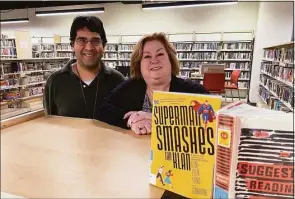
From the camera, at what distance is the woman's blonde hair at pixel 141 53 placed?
4.28ft

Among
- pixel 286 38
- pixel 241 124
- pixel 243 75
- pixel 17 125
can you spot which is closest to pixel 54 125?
pixel 17 125

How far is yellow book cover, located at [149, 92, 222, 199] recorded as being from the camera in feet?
1.94

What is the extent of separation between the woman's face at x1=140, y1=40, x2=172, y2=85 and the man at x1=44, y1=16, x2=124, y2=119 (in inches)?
20.6

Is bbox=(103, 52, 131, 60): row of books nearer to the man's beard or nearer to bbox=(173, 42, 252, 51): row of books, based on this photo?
bbox=(173, 42, 252, 51): row of books

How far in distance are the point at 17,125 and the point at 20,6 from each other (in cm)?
1079

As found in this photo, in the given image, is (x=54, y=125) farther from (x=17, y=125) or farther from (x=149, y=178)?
(x=149, y=178)

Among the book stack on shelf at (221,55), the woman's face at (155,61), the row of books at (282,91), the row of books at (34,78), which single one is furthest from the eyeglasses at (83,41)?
the book stack on shelf at (221,55)

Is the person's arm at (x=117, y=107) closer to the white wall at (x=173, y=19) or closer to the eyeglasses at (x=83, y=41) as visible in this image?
the eyeglasses at (x=83, y=41)

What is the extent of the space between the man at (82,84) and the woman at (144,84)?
325 millimetres

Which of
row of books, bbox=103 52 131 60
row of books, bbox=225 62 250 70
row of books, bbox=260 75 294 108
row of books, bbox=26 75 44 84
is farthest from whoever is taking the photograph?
row of books, bbox=103 52 131 60

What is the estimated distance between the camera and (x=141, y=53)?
1306mm

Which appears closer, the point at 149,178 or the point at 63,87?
the point at 149,178

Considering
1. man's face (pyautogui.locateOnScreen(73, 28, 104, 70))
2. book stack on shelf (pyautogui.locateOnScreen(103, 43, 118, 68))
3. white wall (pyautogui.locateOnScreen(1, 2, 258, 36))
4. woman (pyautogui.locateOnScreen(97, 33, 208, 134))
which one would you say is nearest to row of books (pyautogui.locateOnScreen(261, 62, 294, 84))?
white wall (pyautogui.locateOnScreen(1, 2, 258, 36))

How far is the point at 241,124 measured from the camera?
53 cm
